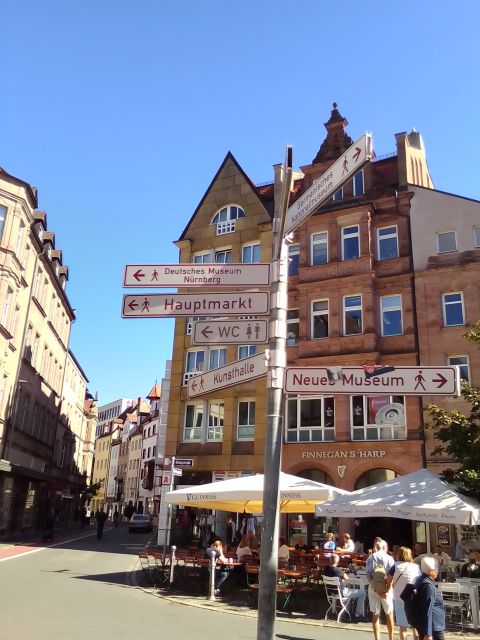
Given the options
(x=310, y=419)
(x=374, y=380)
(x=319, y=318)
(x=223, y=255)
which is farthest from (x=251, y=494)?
(x=223, y=255)

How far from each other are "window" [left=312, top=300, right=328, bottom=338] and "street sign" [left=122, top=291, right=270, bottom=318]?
21.5 meters

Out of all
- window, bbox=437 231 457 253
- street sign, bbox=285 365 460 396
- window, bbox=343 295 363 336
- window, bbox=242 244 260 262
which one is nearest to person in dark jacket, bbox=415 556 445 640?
street sign, bbox=285 365 460 396

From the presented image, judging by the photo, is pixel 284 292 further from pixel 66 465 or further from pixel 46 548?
pixel 66 465

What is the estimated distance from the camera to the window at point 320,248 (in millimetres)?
28359

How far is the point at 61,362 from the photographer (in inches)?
1785

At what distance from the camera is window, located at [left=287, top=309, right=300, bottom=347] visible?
27859mm

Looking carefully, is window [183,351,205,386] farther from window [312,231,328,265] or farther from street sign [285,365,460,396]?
street sign [285,365,460,396]

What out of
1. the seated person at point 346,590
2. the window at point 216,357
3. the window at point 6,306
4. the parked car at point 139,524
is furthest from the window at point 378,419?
the parked car at point 139,524

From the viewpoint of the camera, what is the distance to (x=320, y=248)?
2859cm

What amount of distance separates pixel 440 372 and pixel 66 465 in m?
49.2

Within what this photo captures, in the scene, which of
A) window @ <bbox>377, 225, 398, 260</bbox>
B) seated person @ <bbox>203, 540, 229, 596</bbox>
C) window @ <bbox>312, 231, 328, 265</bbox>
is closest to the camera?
seated person @ <bbox>203, 540, 229, 596</bbox>

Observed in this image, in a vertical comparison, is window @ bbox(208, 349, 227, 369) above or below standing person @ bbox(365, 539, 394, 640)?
above

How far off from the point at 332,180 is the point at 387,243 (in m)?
22.9

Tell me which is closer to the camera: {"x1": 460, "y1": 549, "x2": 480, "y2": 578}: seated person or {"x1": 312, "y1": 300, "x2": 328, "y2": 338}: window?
{"x1": 460, "y1": 549, "x2": 480, "y2": 578}: seated person
